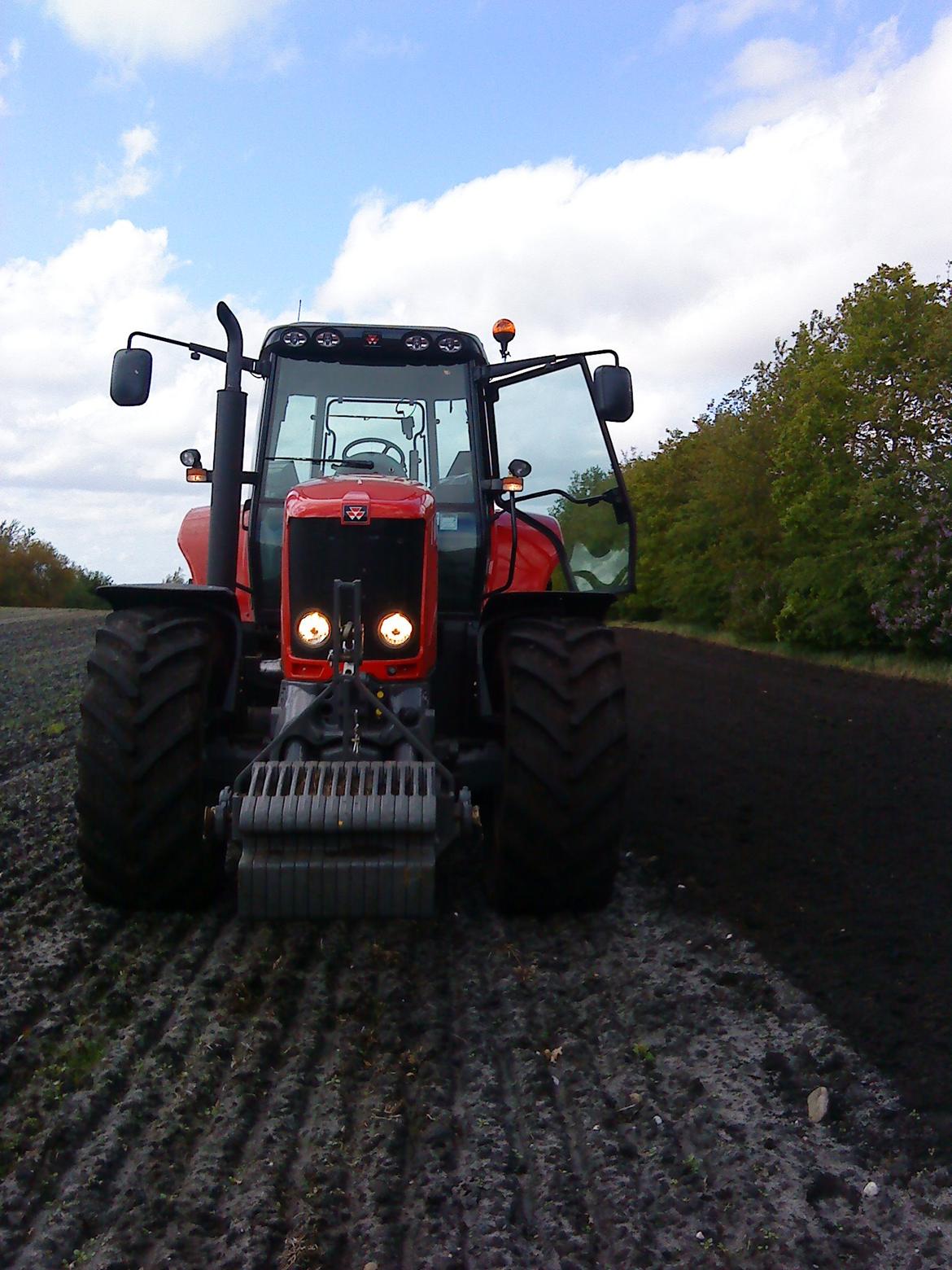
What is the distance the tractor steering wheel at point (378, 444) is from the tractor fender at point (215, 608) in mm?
1118

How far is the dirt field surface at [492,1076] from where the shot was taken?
261cm

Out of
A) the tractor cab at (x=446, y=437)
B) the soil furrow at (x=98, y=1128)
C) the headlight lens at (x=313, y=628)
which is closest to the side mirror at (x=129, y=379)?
the tractor cab at (x=446, y=437)

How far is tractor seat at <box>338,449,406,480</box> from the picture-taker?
550cm

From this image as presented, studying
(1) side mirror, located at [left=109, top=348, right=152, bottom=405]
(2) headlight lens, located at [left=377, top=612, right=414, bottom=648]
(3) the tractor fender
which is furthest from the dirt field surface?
(1) side mirror, located at [left=109, top=348, right=152, bottom=405]

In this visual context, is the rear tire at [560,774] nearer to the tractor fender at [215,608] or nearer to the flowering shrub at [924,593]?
the tractor fender at [215,608]

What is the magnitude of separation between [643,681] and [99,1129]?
13.6 metres

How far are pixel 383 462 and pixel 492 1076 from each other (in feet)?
10.0

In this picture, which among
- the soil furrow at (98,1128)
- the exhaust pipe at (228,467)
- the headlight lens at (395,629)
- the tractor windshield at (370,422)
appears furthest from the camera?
the tractor windshield at (370,422)

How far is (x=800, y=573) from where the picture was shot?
24000 millimetres

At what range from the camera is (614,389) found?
530 cm

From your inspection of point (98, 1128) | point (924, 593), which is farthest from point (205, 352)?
point (924, 593)

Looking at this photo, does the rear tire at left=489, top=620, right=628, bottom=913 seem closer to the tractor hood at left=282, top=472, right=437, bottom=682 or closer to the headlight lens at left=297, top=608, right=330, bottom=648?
the tractor hood at left=282, top=472, right=437, bottom=682

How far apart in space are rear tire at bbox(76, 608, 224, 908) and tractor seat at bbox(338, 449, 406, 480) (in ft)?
4.57

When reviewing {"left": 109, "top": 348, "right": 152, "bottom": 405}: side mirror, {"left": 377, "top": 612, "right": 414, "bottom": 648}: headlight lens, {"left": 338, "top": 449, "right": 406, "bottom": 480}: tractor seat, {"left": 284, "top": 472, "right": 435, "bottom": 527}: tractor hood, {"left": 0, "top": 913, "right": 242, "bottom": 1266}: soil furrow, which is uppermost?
{"left": 109, "top": 348, "right": 152, "bottom": 405}: side mirror
